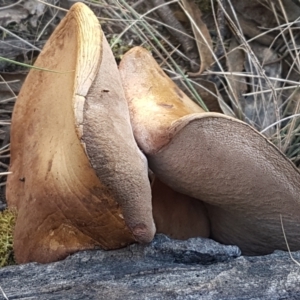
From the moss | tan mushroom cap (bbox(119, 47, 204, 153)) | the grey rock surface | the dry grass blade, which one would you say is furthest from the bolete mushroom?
the dry grass blade

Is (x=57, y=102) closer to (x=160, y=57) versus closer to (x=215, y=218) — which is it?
(x=215, y=218)

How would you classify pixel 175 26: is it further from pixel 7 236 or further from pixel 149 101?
pixel 7 236

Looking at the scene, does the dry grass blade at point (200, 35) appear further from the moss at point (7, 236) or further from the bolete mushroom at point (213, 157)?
the moss at point (7, 236)

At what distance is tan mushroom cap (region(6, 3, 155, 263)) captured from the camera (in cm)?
123

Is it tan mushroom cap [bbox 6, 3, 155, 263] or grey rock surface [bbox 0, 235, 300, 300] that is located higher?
tan mushroom cap [bbox 6, 3, 155, 263]

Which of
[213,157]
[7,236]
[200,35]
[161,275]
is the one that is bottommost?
[7,236]

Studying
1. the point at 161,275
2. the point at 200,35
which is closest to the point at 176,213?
the point at 161,275

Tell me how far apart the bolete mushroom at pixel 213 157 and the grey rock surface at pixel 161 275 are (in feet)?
0.49

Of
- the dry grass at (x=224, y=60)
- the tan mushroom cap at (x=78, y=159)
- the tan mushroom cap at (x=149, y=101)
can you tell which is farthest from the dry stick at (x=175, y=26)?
the tan mushroom cap at (x=78, y=159)

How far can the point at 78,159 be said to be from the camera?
1.29 meters

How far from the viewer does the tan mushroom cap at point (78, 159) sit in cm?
123

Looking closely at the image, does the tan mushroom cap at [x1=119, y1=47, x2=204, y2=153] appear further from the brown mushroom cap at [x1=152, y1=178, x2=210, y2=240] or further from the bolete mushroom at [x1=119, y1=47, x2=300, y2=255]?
the brown mushroom cap at [x1=152, y1=178, x2=210, y2=240]

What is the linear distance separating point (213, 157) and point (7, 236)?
75 cm

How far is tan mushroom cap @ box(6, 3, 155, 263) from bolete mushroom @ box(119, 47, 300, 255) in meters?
0.08
